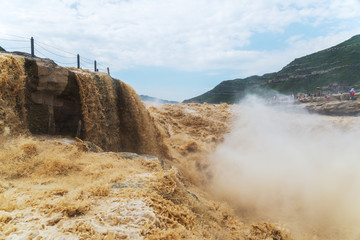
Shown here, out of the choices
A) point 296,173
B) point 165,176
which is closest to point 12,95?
point 165,176

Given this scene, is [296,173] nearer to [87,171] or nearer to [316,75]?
[87,171]

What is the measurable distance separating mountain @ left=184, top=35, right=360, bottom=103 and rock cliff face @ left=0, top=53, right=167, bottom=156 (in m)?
42.5

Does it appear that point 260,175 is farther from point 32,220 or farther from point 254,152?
point 32,220

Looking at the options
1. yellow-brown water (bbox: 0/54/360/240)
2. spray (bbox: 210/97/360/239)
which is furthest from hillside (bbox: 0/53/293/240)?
spray (bbox: 210/97/360/239)

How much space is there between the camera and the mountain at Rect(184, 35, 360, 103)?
53.1 metres

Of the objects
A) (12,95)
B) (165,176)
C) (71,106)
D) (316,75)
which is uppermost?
(316,75)

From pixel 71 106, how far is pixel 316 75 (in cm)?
7078

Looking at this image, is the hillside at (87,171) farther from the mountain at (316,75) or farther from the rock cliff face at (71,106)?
the mountain at (316,75)

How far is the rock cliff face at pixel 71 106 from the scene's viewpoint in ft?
16.6

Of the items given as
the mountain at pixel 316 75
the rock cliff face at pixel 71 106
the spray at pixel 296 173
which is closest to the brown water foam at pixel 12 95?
the rock cliff face at pixel 71 106

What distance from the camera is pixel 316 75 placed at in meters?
62.9

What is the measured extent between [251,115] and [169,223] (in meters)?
13.8

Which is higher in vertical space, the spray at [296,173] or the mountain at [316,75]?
the mountain at [316,75]

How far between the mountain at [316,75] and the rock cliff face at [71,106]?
4246 centimetres
